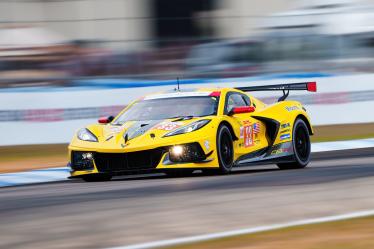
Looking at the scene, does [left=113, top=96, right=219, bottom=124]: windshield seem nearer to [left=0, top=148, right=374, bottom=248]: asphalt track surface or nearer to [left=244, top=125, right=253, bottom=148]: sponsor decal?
[left=244, top=125, right=253, bottom=148]: sponsor decal

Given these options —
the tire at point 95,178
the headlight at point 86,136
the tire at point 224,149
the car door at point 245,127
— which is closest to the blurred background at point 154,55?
the car door at point 245,127

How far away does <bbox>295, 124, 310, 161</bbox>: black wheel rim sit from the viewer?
12266 millimetres

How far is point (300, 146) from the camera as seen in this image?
1237cm

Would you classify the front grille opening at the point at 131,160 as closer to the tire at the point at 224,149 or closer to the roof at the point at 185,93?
the tire at the point at 224,149

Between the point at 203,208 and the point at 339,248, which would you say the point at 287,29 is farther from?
the point at 339,248

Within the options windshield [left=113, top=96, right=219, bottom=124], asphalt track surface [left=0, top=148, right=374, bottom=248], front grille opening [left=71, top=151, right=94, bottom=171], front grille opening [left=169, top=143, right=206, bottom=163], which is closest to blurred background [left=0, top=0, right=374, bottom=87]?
windshield [left=113, top=96, right=219, bottom=124]

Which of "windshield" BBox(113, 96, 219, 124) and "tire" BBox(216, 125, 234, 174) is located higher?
"windshield" BBox(113, 96, 219, 124)

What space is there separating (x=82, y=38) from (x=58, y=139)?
2837 mm

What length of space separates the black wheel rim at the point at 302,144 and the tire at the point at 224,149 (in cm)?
158

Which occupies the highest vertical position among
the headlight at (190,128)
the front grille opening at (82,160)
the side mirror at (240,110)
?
the side mirror at (240,110)

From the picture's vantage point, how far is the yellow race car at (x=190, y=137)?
1034cm

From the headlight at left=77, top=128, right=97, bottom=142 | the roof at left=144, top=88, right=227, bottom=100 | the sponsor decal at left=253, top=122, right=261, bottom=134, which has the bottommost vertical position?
the sponsor decal at left=253, top=122, right=261, bottom=134

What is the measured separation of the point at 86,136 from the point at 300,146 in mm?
2961

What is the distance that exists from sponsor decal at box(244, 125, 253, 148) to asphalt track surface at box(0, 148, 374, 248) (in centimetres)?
60
